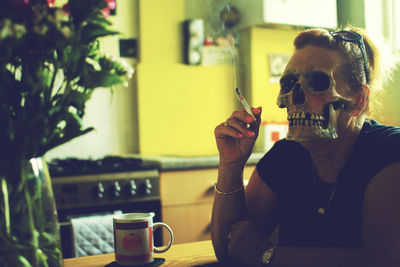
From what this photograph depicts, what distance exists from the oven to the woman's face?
1.07 metres

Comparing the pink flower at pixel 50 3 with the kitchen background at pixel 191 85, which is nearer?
the pink flower at pixel 50 3

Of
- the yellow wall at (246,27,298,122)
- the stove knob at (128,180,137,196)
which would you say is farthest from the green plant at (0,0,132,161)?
the yellow wall at (246,27,298,122)

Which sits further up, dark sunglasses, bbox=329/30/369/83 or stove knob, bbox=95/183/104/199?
dark sunglasses, bbox=329/30/369/83

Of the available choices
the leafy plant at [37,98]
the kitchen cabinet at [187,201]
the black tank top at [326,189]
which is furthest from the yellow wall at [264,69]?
the leafy plant at [37,98]

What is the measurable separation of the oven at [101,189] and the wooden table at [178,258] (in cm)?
91

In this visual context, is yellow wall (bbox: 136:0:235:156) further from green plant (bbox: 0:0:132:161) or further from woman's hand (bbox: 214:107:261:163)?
green plant (bbox: 0:0:132:161)

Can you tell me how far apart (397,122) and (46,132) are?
269cm

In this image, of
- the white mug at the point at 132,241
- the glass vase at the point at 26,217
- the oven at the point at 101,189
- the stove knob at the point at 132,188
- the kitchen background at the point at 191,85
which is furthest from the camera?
the kitchen background at the point at 191,85

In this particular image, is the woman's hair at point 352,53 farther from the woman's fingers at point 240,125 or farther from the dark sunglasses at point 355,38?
the woman's fingers at point 240,125

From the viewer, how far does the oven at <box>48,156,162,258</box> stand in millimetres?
2092

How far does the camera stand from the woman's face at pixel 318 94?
1224 mm

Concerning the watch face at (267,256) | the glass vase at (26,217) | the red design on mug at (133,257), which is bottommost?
the watch face at (267,256)

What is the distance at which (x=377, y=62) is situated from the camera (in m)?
1.35

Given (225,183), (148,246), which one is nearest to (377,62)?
(225,183)
